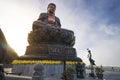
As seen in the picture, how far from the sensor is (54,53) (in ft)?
69.1

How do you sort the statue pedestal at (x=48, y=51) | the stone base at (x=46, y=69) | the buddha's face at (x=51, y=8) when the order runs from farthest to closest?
the buddha's face at (x=51, y=8)
the statue pedestal at (x=48, y=51)
the stone base at (x=46, y=69)

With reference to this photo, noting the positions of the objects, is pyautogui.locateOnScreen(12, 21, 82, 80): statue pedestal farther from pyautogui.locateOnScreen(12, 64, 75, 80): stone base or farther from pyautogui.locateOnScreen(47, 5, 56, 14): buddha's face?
pyautogui.locateOnScreen(47, 5, 56, 14): buddha's face

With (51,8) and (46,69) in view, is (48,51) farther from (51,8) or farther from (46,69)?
(51,8)

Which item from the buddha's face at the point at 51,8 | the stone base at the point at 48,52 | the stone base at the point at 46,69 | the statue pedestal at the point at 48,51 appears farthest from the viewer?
the buddha's face at the point at 51,8

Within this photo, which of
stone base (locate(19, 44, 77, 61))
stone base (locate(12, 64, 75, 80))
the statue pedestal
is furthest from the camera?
stone base (locate(19, 44, 77, 61))

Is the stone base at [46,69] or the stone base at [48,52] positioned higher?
the stone base at [48,52]

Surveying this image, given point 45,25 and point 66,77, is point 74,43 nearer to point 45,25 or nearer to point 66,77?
point 45,25

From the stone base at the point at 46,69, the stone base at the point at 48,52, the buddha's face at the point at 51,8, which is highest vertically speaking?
the buddha's face at the point at 51,8

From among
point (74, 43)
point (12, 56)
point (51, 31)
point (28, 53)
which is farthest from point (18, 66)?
point (12, 56)

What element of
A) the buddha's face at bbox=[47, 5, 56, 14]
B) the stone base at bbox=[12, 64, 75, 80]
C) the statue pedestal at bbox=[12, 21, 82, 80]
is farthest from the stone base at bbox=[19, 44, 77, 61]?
the buddha's face at bbox=[47, 5, 56, 14]

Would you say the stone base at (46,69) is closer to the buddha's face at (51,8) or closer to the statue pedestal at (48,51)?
the statue pedestal at (48,51)

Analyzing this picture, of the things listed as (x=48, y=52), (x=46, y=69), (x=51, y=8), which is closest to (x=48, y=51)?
(x=48, y=52)

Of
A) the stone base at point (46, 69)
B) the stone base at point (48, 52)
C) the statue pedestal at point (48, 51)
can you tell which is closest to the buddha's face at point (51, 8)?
the statue pedestal at point (48, 51)

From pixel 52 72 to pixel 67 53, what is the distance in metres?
4.24
